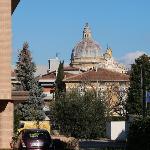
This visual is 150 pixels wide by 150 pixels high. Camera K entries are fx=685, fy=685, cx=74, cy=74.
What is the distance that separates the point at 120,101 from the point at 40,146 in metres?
61.7

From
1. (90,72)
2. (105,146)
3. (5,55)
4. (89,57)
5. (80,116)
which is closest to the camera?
(5,55)

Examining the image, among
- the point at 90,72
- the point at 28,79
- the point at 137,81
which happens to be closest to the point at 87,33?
the point at 90,72

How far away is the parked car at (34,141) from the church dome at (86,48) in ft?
431

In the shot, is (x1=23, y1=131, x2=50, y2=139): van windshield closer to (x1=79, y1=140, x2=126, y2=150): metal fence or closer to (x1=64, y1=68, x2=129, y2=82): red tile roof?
(x1=79, y1=140, x2=126, y2=150): metal fence

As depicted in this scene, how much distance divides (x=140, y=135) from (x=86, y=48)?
134 m

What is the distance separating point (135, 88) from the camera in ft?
252

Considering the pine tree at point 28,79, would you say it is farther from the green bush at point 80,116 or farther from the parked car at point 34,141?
the parked car at point 34,141

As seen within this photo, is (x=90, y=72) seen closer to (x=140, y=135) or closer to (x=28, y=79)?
(x=28, y=79)

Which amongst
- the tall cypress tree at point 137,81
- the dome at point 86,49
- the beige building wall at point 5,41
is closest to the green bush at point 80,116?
the tall cypress tree at point 137,81

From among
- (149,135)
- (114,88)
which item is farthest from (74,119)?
(114,88)

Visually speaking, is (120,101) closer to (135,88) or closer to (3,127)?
(135,88)

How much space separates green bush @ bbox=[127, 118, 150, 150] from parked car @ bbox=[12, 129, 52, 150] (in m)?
3.86

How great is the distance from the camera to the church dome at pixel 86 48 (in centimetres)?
16175

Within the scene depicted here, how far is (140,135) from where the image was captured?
29.3 metres
